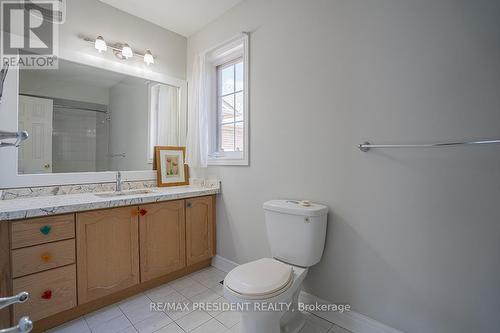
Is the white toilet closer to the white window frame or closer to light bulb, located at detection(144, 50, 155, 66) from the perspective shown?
the white window frame

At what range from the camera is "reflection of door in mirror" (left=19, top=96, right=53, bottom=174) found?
1709 millimetres

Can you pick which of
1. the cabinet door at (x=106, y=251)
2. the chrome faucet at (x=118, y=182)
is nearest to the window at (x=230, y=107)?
the chrome faucet at (x=118, y=182)


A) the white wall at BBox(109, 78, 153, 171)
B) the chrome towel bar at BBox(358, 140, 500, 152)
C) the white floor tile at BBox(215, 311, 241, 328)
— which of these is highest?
the white wall at BBox(109, 78, 153, 171)

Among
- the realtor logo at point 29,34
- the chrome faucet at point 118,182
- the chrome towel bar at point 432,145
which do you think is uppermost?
the realtor logo at point 29,34

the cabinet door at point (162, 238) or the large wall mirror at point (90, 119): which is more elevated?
the large wall mirror at point (90, 119)

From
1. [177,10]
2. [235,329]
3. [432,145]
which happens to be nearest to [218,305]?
[235,329]

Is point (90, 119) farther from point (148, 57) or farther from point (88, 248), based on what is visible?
point (88, 248)

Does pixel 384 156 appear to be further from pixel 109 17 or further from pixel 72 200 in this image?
pixel 109 17

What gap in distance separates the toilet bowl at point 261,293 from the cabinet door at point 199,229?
0.90 metres

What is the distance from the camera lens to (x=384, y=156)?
1.35 metres

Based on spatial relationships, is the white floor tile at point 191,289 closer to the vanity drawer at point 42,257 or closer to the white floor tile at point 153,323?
the white floor tile at point 153,323

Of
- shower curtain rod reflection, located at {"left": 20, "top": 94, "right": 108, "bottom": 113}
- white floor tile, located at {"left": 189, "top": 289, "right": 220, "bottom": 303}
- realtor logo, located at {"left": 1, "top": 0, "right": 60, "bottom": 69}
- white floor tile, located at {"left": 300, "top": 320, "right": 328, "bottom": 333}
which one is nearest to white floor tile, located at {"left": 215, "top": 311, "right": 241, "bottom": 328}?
white floor tile, located at {"left": 189, "top": 289, "right": 220, "bottom": 303}

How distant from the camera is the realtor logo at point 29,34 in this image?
165 centimetres

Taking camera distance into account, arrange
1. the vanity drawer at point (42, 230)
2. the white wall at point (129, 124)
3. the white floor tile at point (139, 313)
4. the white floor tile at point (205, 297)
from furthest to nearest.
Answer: the white wall at point (129, 124), the white floor tile at point (205, 297), the white floor tile at point (139, 313), the vanity drawer at point (42, 230)
